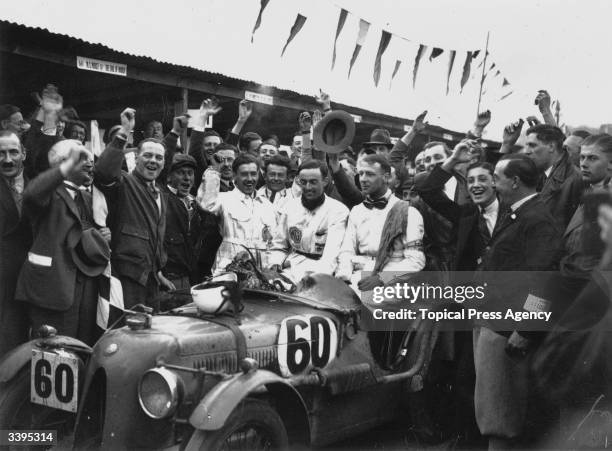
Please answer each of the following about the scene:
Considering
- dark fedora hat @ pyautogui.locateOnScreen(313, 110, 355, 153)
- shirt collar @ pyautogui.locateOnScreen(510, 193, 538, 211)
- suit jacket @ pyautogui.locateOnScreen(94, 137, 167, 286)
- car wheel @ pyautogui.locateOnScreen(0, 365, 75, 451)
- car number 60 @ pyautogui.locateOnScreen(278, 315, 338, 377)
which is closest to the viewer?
car wheel @ pyautogui.locateOnScreen(0, 365, 75, 451)

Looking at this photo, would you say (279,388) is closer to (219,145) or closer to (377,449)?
(377,449)

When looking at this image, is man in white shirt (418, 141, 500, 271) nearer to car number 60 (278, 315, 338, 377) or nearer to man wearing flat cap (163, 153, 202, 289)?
car number 60 (278, 315, 338, 377)

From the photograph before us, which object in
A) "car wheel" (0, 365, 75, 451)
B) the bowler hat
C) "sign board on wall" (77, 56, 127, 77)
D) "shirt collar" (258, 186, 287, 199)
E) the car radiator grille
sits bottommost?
"car wheel" (0, 365, 75, 451)

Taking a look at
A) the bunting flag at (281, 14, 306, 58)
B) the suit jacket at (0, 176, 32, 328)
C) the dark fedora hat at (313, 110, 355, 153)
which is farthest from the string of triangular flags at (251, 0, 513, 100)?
the suit jacket at (0, 176, 32, 328)

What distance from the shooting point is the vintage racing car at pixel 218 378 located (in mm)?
2996

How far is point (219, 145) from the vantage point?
6477 millimetres

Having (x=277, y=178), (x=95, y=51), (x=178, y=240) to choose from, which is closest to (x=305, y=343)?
(x=178, y=240)

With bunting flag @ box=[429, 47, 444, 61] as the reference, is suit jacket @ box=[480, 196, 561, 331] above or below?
below

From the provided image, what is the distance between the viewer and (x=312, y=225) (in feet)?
16.8

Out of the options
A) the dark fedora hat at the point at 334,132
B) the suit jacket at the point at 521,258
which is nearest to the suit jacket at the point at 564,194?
the suit jacket at the point at 521,258

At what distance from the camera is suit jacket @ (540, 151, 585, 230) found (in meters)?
4.38

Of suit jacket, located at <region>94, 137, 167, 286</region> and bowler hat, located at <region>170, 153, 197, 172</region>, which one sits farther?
bowler hat, located at <region>170, 153, 197, 172</region>

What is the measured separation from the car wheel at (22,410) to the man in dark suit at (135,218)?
3.80 feet

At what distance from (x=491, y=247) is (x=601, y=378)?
38.6 inches
